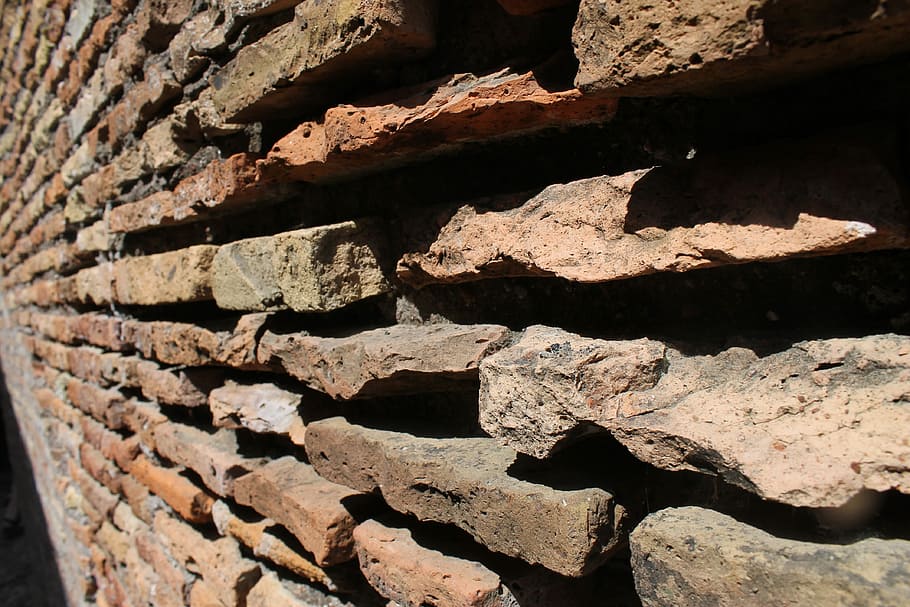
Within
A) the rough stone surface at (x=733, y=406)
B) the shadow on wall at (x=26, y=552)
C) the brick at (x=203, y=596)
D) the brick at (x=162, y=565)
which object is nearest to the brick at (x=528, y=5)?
the rough stone surface at (x=733, y=406)

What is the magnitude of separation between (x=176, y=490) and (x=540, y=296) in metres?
1.52

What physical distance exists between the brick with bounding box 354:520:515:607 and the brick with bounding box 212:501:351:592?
19 centimetres

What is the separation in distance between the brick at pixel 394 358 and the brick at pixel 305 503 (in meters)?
0.23

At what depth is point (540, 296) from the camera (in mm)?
1099

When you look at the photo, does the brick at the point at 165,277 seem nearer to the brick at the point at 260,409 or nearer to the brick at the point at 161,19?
the brick at the point at 260,409

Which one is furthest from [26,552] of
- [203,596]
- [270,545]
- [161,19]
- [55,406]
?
[161,19]

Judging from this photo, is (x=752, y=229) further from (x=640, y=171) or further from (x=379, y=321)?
(x=379, y=321)

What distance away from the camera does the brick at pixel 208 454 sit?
175cm

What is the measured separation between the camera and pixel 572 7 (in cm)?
96

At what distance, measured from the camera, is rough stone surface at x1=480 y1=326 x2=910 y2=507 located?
2.23 feet

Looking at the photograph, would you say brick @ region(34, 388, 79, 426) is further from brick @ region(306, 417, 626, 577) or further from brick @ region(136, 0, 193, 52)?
brick @ region(306, 417, 626, 577)

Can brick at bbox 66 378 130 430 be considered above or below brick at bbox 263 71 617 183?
below

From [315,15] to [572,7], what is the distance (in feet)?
1.60

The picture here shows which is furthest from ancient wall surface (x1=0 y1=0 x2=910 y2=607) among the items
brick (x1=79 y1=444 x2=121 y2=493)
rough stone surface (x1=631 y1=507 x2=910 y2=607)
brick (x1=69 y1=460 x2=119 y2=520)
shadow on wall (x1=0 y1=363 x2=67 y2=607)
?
shadow on wall (x1=0 y1=363 x2=67 y2=607)
